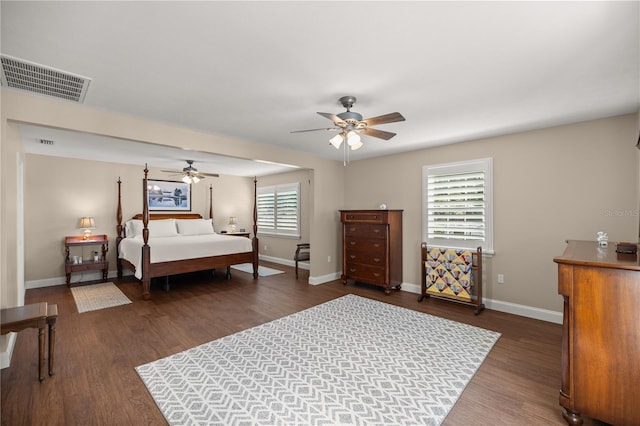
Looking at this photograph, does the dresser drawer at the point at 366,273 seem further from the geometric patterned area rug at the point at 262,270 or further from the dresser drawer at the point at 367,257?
the geometric patterned area rug at the point at 262,270

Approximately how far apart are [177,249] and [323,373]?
3.66 m

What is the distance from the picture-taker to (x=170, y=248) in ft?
16.3

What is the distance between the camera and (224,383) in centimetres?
231

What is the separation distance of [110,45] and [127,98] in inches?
37.7

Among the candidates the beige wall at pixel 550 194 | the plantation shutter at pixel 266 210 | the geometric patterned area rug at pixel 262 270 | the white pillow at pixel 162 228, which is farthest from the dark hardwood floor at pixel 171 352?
the plantation shutter at pixel 266 210

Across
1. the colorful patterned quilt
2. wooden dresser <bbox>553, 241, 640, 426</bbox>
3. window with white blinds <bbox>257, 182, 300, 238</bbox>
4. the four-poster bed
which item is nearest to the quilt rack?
the colorful patterned quilt

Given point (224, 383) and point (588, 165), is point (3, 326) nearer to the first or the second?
point (224, 383)

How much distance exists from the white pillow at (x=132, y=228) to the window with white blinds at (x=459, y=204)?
5.66m

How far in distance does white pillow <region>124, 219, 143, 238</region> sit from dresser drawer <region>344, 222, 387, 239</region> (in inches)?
169

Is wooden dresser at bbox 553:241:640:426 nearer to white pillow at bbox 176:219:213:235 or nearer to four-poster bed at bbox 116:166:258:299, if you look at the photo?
four-poster bed at bbox 116:166:258:299

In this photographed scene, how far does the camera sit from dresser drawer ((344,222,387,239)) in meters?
4.88

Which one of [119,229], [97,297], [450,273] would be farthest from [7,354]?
[450,273]

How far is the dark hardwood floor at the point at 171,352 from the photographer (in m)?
1.97

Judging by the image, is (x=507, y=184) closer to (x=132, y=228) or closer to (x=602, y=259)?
(x=602, y=259)
